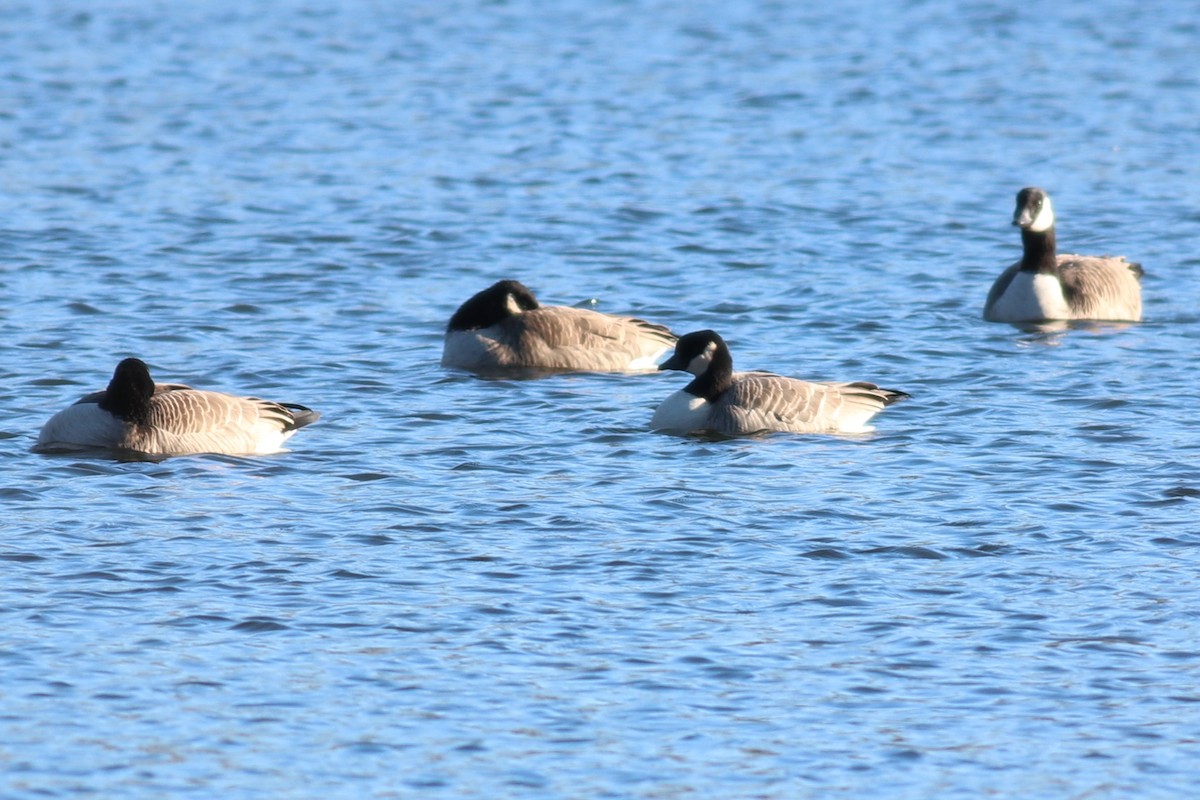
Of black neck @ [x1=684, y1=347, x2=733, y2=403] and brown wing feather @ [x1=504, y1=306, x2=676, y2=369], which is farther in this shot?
brown wing feather @ [x1=504, y1=306, x2=676, y2=369]

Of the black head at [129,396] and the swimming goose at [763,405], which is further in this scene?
the swimming goose at [763,405]

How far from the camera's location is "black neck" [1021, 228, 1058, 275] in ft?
62.3

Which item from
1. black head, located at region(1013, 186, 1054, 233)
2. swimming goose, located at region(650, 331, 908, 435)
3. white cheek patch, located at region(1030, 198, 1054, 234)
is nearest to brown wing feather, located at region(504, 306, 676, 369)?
swimming goose, located at region(650, 331, 908, 435)

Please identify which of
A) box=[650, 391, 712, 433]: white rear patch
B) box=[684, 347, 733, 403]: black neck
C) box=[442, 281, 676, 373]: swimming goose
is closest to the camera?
box=[650, 391, 712, 433]: white rear patch

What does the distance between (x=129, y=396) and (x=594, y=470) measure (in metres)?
3.28

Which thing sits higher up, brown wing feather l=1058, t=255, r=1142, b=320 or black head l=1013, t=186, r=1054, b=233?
black head l=1013, t=186, r=1054, b=233

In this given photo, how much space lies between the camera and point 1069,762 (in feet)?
→ 28.3

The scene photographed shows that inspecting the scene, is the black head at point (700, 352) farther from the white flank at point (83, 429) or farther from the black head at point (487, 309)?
the white flank at point (83, 429)

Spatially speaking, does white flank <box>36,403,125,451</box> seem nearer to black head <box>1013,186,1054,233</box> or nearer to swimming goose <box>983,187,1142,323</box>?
swimming goose <box>983,187,1142,323</box>

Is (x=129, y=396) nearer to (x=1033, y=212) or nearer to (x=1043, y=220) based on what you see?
(x=1033, y=212)

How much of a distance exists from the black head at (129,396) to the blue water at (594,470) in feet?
1.38

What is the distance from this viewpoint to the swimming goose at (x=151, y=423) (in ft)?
44.9

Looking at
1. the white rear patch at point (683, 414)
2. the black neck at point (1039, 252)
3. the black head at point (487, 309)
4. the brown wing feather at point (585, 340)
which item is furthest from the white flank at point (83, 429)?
the black neck at point (1039, 252)

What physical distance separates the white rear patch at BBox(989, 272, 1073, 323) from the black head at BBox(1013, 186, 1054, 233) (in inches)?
18.6
